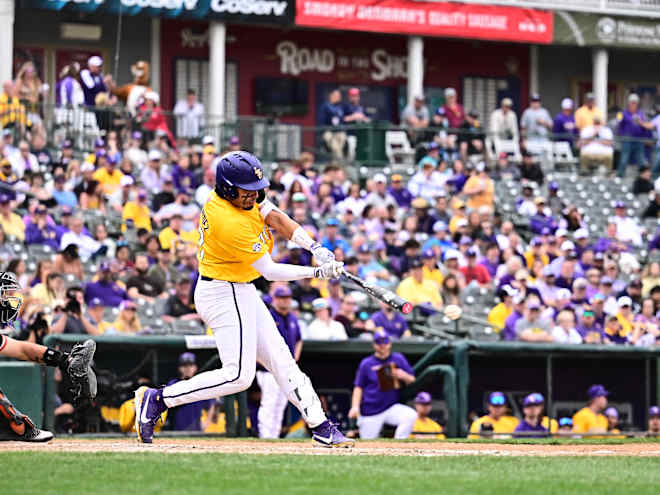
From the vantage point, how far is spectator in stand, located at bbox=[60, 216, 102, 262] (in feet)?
54.7

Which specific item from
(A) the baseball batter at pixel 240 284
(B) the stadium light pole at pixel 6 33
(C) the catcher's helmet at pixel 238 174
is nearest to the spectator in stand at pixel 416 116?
(B) the stadium light pole at pixel 6 33

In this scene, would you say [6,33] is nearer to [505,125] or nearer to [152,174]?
[152,174]

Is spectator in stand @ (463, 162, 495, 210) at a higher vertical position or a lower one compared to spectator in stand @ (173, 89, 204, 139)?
lower

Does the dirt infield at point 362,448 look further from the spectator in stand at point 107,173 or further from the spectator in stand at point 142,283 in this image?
the spectator in stand at point 107,173

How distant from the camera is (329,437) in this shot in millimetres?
9703

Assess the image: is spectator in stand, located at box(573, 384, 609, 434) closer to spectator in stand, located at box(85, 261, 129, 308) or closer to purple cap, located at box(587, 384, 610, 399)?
purple cap, located at box(587, 384, 610, 399)

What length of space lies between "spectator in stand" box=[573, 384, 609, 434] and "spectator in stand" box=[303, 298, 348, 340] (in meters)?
2.75

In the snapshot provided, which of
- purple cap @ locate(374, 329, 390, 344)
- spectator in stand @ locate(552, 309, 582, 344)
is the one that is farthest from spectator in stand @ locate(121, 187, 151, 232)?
spectator in stand @ locate(552, 309, 582, 344)

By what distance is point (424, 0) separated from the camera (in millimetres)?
26484

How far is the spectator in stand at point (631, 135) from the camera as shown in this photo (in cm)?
2542

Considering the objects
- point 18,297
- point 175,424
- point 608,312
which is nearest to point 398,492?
point 18,297

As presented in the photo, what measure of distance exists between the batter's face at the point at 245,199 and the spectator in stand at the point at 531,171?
48.2ft

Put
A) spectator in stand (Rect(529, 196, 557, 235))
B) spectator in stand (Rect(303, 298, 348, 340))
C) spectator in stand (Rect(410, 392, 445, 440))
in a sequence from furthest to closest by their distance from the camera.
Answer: spectator in stand (Rect(529, 196, 557, 235)) < spectator in stand (Rect(303, 298, 348, 340)) < spectator in stand (Rect(410, 392, 445, 440))

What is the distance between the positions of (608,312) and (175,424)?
270 inches
